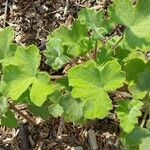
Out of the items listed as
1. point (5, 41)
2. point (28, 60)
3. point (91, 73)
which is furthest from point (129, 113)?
point (5, 41)

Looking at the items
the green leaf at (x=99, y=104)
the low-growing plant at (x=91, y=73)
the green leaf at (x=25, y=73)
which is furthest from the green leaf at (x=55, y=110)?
the green leaf at (x=99, y=104)

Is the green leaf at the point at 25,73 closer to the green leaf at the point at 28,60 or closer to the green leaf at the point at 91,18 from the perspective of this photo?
the green leaf at the point at 28,60

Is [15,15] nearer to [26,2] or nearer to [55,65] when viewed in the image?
[26,2]

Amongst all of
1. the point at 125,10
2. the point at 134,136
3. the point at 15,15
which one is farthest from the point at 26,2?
the point at 134,136

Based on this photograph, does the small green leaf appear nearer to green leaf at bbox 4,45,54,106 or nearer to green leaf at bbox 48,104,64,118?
green leaf at bbox 4,45,54,106

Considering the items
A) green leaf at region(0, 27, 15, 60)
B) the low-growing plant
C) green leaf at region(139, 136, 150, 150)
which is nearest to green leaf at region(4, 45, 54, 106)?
the low-growing plant

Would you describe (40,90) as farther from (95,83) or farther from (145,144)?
(145,144)
